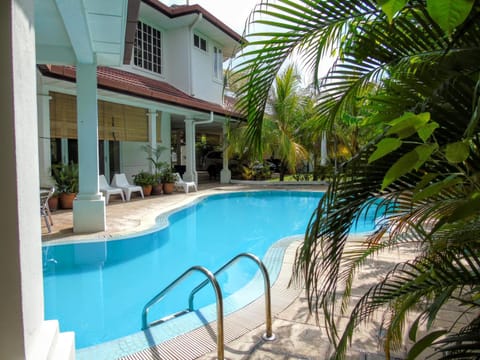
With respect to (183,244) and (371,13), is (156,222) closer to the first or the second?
(183,244)

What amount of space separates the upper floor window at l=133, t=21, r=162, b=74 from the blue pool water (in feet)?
26.0

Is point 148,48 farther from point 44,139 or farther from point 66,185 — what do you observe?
point 66,185

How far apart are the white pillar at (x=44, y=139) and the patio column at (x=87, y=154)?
3.28 metres

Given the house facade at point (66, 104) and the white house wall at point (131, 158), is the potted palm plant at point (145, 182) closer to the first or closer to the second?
the house facade at point (66, 104)

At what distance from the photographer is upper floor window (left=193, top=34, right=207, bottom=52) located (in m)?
17.2

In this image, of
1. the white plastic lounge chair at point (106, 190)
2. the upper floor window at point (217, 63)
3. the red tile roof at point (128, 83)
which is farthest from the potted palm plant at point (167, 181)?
the upper floor window at point (217, 63)

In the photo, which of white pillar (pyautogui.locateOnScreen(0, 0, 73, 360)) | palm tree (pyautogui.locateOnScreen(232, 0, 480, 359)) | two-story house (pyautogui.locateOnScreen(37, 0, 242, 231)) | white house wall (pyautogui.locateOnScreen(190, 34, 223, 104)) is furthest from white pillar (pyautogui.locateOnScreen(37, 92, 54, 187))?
white pillar (pyautogui.locateOnScreen(0, 0, 73, 360))

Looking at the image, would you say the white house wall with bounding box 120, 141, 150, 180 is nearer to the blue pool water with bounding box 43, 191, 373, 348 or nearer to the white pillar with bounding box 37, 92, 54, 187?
the white pillar with bounding box 37, 92, 54, 187

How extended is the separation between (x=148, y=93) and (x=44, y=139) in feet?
10.9

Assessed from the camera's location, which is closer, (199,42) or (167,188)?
(167,188)

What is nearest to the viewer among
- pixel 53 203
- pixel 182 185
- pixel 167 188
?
pixel 53 203

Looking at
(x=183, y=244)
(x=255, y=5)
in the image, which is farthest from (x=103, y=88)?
(x=255, y=5)

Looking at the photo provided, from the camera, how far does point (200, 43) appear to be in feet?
57.9

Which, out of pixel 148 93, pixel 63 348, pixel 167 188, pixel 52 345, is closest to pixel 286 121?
pixel 167 188
